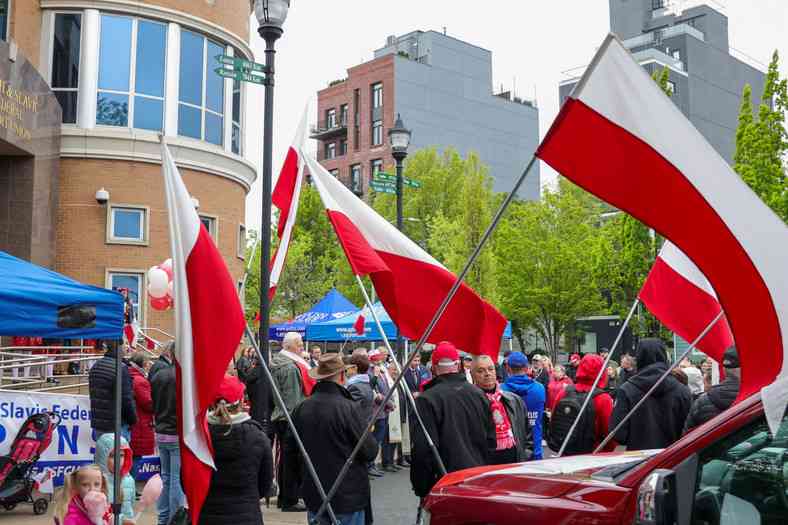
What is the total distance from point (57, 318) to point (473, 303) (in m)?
3.32

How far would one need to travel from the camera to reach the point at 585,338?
186ft

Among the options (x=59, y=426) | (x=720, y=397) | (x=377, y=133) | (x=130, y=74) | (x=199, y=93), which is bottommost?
(x=59, y=426)

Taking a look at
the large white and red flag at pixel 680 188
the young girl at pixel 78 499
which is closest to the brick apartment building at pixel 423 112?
the young girl at pixel 78 499

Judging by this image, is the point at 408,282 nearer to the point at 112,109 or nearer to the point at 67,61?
the point at 112,109

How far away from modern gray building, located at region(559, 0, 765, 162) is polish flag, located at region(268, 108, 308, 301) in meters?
59.4

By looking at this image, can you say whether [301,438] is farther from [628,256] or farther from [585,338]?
[585,338]

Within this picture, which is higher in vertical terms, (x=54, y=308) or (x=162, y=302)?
(x=162, y=302)

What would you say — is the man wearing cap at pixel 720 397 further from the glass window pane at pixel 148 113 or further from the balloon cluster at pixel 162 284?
the glass window pane at pixel 148 113

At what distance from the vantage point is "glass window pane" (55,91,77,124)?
71.4ft

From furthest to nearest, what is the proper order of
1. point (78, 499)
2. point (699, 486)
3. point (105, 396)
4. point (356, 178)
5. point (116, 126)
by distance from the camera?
point (356, 178), point (116, 126), point (105, 396), point (78, 499), point (699, 486)

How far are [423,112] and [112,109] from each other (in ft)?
153

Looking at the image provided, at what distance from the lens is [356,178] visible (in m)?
68.4

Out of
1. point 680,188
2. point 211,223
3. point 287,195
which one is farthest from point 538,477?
point 211,223

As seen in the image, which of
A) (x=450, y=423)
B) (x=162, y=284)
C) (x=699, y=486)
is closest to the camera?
(x=699, y=486)
